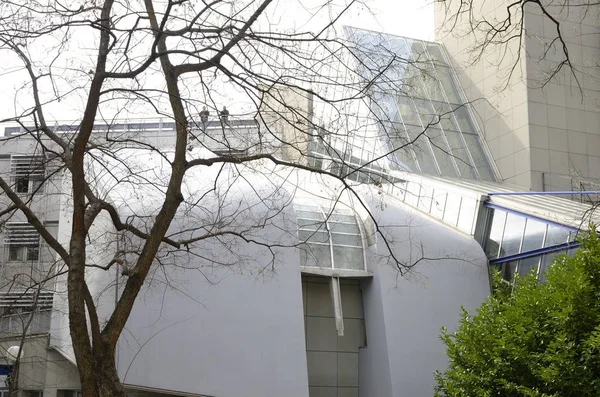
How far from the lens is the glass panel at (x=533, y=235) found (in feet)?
58.3

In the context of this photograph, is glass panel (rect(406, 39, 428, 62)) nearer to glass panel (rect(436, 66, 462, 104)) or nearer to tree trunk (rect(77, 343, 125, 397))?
glass panel (rect(436, 66, 462, 104))

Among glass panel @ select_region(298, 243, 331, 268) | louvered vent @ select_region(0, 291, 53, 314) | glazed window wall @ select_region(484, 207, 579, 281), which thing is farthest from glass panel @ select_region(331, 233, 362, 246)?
louvered vent @ select_region(0, 291, 53, 314)

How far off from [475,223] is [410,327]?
11.4 ft

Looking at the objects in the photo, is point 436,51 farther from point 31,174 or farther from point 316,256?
point 31,174

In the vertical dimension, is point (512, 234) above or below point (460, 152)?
below

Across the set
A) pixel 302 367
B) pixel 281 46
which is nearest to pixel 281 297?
pixel 302 367

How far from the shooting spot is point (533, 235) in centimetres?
1803

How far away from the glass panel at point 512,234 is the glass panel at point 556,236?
1.05 m

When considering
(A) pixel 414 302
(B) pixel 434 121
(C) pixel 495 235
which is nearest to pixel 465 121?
(B) pixel 434 121

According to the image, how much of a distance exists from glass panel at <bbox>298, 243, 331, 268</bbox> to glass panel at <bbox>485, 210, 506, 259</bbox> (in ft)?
13.0

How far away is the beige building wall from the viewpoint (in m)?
25.0

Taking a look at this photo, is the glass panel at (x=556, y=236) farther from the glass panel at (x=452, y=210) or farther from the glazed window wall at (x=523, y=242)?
the glass panel at (x=452, y=210)

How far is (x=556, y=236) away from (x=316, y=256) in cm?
546

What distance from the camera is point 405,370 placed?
17.8 metres
